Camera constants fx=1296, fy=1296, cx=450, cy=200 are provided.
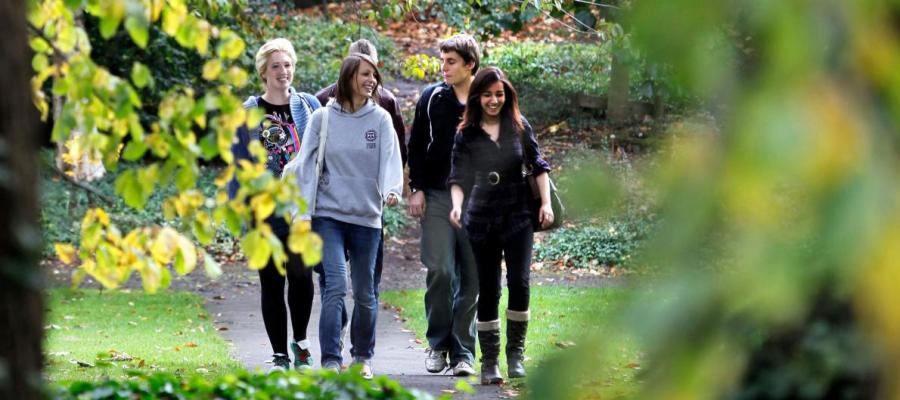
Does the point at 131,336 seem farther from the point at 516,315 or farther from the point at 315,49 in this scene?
the point at 315,49

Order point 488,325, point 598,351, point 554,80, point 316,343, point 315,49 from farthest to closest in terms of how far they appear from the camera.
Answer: point 315,49 < point 554,80 < point 316,343 < point 488,325 < point 598,351

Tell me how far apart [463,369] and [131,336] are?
416cm

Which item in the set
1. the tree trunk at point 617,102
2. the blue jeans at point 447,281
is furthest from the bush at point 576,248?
the blue jeans at point 447,281

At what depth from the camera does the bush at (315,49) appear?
2050 centimetres

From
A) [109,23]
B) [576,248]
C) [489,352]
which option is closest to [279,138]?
[489,352]

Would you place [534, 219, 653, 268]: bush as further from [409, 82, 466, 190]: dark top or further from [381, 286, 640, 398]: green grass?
[381, 286, 640, 398]: green grass

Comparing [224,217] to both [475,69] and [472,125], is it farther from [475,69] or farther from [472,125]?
[475,69]

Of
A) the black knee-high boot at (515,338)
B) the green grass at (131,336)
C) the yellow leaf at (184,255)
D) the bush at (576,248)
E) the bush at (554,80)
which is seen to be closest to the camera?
the yellow leaf at (184,255)

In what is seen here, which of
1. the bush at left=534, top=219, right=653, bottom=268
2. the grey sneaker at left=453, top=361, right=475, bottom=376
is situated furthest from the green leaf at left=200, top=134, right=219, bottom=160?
the bush at left=534, top=219, right=653, bottom=268

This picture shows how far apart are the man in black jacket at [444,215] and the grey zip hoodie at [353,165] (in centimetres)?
49

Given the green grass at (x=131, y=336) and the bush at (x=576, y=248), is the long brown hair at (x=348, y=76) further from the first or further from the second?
the bush at (x=576, y=248)

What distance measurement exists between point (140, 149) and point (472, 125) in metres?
3.83

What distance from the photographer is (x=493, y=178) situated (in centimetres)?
793

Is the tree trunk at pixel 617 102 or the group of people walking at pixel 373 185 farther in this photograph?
the tree trunk at pixel 617 102
